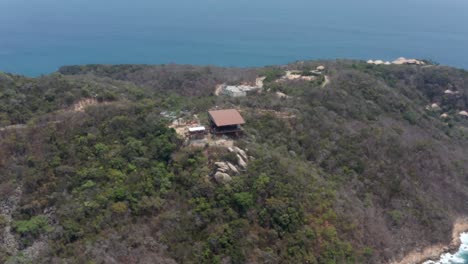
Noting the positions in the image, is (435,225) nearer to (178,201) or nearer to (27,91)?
(178,201)

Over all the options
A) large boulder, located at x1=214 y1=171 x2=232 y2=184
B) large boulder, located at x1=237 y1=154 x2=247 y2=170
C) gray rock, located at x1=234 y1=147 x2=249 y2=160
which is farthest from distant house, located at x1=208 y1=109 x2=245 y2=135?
large boulder, located at x1=214 y1=171 x2=232 y2=184

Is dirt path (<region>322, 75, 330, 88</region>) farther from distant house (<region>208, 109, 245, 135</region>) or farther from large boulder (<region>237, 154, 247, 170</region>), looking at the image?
large boulder (<region>237, 154, 247, 170</region>)

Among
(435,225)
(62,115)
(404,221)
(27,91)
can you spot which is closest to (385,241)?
(404,221)

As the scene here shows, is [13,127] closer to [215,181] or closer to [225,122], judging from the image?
[225,122]

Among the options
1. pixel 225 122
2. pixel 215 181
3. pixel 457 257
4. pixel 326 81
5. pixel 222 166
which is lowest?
pixel 457 257

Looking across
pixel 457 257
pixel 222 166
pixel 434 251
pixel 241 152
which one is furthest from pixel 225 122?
pixel 457 257

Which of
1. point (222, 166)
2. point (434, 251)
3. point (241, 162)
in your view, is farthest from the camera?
point (434, 251)
